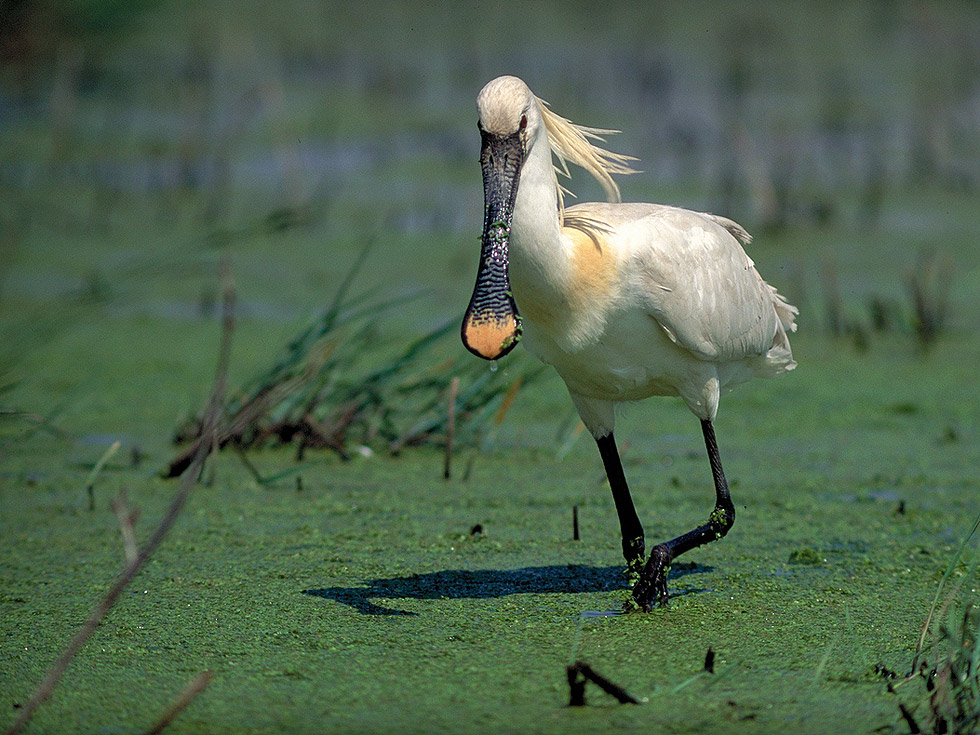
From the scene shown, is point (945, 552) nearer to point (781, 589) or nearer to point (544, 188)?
point (781, 589)

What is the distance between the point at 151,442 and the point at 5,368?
9.48 feet

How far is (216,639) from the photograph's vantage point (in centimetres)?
346

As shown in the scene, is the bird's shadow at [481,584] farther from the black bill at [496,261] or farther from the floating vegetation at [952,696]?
the floating vegetation at [952,696]

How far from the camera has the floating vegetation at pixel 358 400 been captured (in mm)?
5160

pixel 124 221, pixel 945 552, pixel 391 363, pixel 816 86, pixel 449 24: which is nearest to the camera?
pixel 945 552

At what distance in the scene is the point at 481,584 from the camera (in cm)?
397

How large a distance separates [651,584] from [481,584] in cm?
52

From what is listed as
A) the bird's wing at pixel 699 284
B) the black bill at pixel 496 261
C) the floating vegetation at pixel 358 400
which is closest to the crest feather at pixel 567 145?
the bird's wing at pixel 699 284

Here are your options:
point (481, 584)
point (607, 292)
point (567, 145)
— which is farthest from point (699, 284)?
point (481, 584)

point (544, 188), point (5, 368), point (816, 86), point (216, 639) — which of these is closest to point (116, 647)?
point (216, 639)

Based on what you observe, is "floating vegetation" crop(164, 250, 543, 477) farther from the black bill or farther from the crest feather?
the black bill

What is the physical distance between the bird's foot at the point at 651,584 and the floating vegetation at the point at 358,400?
1.49 metres

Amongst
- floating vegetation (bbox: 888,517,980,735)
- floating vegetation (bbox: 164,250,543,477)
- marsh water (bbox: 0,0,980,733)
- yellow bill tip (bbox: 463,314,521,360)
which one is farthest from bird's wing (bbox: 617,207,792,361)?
floating vegetation (bbox: 164,250,543,477)

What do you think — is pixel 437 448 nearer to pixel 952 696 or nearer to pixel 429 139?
pixel 952 696
